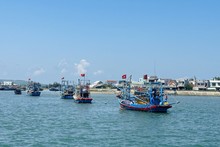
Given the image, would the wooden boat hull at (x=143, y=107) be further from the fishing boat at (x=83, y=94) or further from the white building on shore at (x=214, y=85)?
the white building on shore at (x=214, y=85)

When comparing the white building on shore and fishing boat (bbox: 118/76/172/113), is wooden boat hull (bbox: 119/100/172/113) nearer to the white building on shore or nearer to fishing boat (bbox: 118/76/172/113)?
fishing boat (bbox: 118/76/172/113)

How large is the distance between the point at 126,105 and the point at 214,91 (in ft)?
344

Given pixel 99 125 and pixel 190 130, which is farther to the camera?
pixel 99 125

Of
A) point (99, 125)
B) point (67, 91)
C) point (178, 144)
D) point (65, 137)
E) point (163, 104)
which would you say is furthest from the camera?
point (67, 91)

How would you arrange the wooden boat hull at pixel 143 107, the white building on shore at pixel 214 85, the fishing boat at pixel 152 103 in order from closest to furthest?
the wooden boat hull at pixel 143 107 → the fishing boat at pixel 152 103 → the white building on shore at pixel 214 85

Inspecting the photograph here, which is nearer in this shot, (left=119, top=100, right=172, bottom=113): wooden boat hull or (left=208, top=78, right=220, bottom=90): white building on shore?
(left=119, top=100, right=172, bottom=113): wooden boat hull

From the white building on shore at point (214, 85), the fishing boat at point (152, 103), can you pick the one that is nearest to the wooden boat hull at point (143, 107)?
the fishing boat at point (152, 103)

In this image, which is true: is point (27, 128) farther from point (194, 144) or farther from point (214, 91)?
point (214, 91)

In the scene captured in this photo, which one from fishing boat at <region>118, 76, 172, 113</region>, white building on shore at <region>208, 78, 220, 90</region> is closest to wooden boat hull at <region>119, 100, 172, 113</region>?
fishing boat at <region>118, 76, 172, 113</region>

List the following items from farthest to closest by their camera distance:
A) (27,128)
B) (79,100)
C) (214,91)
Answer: (214,91), (79,100), (27,128)

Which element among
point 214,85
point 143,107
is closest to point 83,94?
point 143,107

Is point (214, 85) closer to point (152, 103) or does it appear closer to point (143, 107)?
point (143, 107)

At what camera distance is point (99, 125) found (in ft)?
125

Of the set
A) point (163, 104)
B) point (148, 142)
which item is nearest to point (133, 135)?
point (148, 142)
